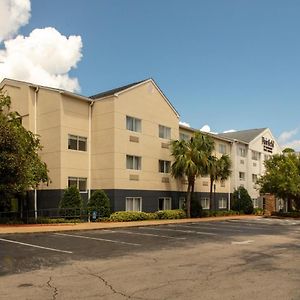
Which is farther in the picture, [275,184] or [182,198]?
[275,184]

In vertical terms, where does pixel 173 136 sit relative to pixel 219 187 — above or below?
above

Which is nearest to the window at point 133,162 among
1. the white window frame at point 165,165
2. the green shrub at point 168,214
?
the white window frame at point 165,165

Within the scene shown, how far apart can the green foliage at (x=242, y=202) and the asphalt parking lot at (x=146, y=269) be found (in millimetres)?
31091

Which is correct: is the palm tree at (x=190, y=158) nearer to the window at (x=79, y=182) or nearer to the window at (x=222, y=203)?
the window at (x=79, y=182)

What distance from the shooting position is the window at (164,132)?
37.4 meters

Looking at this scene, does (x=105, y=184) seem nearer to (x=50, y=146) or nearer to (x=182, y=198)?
(x=50, y=146)

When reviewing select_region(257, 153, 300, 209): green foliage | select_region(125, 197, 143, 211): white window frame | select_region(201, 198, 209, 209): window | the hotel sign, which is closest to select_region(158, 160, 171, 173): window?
select_region(125, 197, 143, 211): white window frame

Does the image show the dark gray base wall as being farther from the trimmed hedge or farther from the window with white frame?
the window with white frame

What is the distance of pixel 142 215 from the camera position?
32.5 metres

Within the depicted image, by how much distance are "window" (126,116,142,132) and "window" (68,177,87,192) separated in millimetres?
5444

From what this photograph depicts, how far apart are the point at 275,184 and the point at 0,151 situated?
2982 centimetres

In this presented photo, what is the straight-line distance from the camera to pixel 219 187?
47344mm

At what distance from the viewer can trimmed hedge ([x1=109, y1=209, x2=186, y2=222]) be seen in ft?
100

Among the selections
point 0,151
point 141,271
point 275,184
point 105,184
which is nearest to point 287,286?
point 141,271
